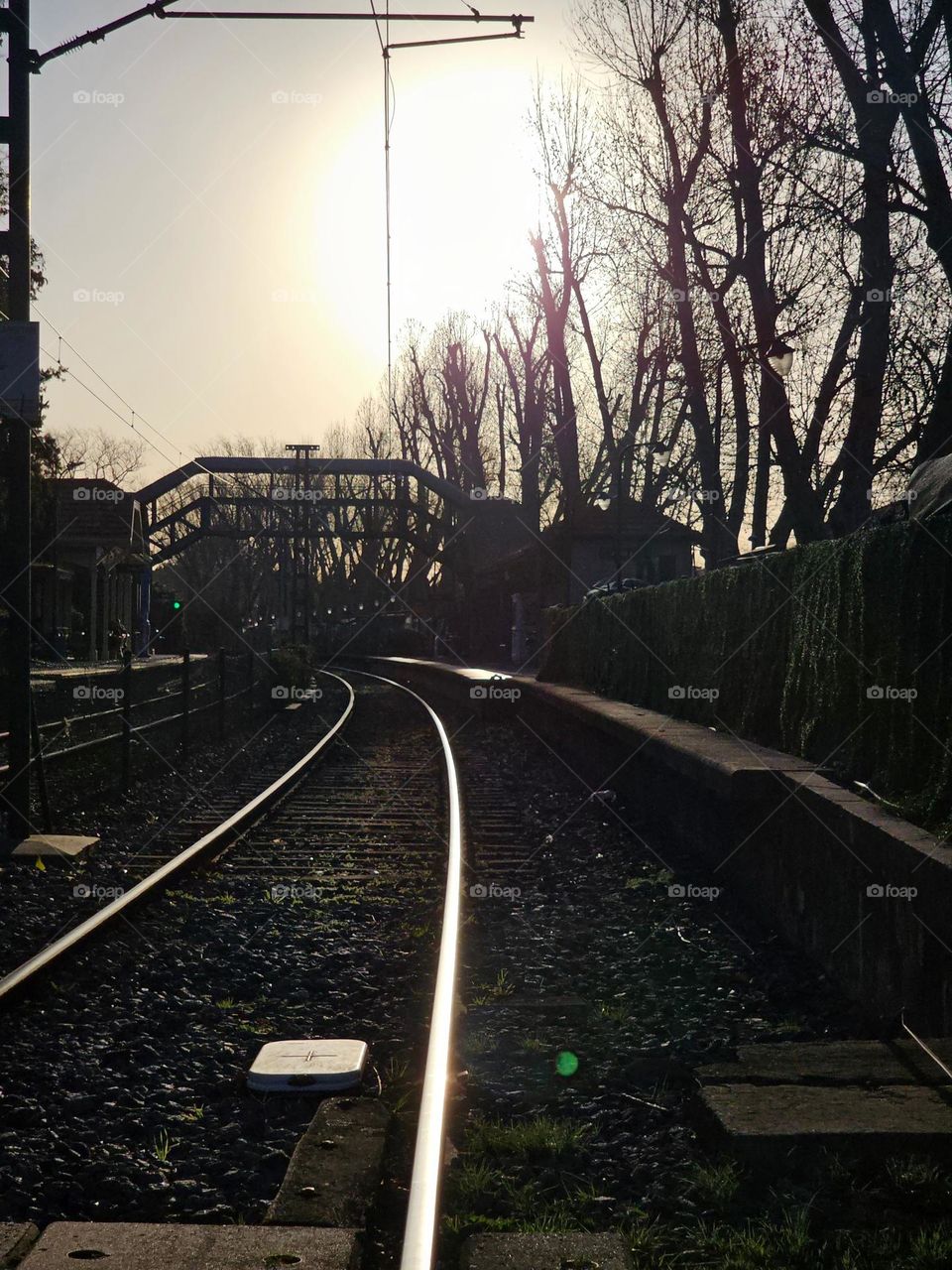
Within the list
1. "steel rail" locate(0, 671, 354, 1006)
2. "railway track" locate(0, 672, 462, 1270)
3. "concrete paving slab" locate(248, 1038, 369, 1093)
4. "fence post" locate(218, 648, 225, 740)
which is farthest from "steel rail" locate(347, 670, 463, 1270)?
"fence post" locate(218, 648, 225, 740)

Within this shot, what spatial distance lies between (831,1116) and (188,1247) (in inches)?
77.6

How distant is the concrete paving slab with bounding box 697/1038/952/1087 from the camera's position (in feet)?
13.9

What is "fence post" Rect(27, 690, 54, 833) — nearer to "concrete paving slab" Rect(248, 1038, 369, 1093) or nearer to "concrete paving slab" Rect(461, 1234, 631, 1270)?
"concrete paving slab" Rect(248, 1038, 369, 1093)

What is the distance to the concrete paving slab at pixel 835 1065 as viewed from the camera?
13.9ft

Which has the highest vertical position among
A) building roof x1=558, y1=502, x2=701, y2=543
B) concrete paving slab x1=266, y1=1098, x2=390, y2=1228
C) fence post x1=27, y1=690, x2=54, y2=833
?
building roof x1=558, y1=502, x2=701, y2=543

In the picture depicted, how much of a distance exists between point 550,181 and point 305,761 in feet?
77.8

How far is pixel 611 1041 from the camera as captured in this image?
5.00 meters

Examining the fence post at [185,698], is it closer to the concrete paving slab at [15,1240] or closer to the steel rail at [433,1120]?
the steel rail at [433,1120]

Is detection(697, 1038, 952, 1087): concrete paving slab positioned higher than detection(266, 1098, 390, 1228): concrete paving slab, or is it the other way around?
detection(697, 1038, 952, 1087): concrete paving slab

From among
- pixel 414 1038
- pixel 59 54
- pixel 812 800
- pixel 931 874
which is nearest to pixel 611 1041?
pixel 414 1038

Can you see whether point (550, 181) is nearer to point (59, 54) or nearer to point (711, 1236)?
point (59, 54)

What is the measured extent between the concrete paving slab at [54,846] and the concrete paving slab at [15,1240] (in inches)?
230

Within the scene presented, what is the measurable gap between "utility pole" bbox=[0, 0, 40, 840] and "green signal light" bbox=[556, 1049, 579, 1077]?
5967mm

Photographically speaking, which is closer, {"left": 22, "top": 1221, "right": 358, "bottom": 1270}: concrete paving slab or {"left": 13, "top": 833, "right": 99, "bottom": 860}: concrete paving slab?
{"left": 22, "top": 1221, "right": 358, "bottom": 1270}: concrete paving slab
